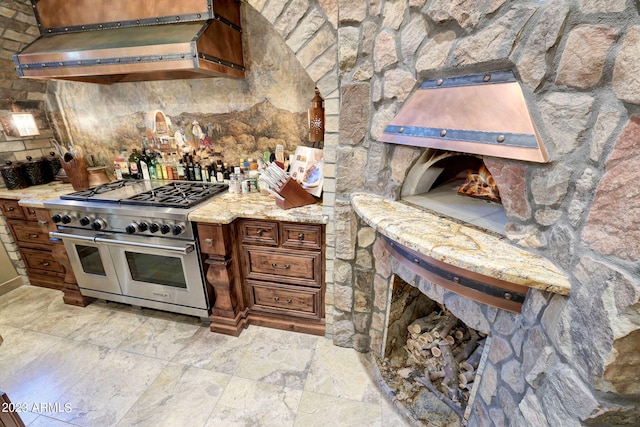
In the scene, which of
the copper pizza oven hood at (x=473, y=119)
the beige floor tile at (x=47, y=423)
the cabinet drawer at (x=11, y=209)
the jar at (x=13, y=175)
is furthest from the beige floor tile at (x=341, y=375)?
the jar at (x=13, y=175)

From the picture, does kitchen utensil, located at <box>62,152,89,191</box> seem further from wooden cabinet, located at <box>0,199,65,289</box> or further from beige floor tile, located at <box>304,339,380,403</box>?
beige floor tile, located at <box>304,339,380,403</box>

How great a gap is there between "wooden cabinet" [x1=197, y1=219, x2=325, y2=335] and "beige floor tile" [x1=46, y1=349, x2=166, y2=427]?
0.50 meters

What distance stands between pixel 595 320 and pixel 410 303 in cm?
105

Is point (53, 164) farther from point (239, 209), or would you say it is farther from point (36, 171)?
point (239, 209)

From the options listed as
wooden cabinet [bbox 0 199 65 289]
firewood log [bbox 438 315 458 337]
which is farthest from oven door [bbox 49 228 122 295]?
firewood log [bbox 438 315 458 337]

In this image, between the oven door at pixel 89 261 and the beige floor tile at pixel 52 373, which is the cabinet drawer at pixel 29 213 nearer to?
the oven door at pixel 89 261

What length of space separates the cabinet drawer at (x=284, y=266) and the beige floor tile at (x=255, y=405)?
26.1 inches

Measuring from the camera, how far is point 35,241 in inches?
97.2

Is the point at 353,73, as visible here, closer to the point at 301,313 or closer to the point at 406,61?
the point at 406,61

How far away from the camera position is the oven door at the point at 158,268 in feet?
6.29

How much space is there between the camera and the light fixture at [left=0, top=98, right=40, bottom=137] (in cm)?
242

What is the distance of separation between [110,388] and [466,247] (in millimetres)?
2196

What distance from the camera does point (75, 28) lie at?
1959 millimetres

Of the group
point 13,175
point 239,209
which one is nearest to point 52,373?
point 239,209
